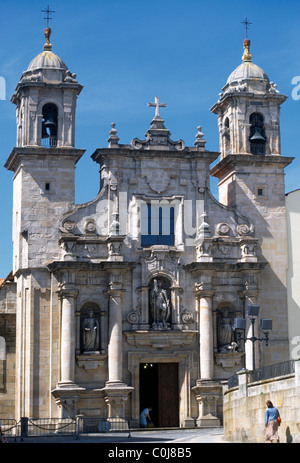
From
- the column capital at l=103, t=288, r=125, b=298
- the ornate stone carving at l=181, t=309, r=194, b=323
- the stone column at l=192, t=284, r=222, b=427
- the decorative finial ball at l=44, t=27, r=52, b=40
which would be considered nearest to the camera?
the stone column at l=192, t=284, r=222, b=427

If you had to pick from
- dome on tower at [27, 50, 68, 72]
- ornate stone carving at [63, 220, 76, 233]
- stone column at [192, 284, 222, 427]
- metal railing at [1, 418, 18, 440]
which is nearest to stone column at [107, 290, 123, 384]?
ornate stone carving at [63, 220, 76, 233]

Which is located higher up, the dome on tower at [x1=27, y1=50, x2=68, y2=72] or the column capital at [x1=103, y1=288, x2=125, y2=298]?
the dome on tower at [x1=27, y1=50, x2=68, y2=72]

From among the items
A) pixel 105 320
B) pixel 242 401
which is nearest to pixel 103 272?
pixel 105 320

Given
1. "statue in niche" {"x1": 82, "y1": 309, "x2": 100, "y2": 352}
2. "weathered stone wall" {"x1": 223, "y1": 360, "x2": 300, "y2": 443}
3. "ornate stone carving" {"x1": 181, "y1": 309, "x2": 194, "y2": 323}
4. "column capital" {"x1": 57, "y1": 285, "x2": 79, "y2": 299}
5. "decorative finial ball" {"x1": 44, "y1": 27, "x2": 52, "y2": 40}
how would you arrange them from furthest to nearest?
"decorative finial ball" {"x1": 44, "y1": 27, "x2": 52, "y2": 40} < "ornate stone carving" {"x1": 181, "y1": 309, "x2": 194, "y2": 323} < "statue in niche" {"x1": 82, "y1": 309, "x2": 100, "y2": 352} < "column capital" {"x1": 57, "y1": 285, "x2": 79, "y2": 299} < "weathered stone wall" {"x1": 223, "y1": 360, "x2": 300, "y2": 443}

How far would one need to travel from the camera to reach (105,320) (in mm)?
47781

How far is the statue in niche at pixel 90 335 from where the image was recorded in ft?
155

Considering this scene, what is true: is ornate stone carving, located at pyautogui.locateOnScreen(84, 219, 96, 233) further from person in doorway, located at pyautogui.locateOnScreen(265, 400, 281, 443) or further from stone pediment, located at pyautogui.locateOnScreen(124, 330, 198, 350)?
person in doorway, located at pyautogui.locateOnScreen(265, 400, 281, 443)

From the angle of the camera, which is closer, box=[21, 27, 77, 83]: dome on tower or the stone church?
the stone church

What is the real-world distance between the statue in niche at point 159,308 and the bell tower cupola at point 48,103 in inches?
323

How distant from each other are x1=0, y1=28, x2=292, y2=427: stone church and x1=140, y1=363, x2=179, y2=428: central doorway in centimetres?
5

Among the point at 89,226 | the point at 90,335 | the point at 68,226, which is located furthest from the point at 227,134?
the point at 90,335

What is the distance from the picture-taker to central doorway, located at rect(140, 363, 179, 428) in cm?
4806
